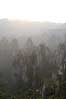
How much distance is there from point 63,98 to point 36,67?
42.2 meters

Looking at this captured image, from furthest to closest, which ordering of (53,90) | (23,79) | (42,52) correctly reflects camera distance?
(42,52) < (23,79) < (53,90)

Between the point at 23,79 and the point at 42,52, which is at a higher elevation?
the point at 42,52

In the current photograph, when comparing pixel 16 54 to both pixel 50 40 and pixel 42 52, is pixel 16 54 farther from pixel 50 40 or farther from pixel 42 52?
pixel 50 40

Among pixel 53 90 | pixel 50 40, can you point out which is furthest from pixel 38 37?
pixel 53 90

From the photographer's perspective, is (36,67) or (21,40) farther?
(21,40)

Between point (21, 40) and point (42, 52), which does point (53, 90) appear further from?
point (21, 40)

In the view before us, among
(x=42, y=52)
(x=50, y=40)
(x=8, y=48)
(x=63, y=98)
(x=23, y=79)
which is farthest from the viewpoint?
(x=50, y=40)

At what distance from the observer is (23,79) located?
126 meters

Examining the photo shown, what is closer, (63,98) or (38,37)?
(63,98)

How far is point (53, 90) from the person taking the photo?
316ft

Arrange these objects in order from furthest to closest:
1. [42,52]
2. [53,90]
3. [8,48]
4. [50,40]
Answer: [50,40] → [8,48] → [42,52] → [53,90]

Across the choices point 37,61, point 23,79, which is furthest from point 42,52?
point 23,79

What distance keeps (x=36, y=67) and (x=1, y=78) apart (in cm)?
1678

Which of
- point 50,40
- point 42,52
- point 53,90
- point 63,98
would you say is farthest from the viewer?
point 50,40
